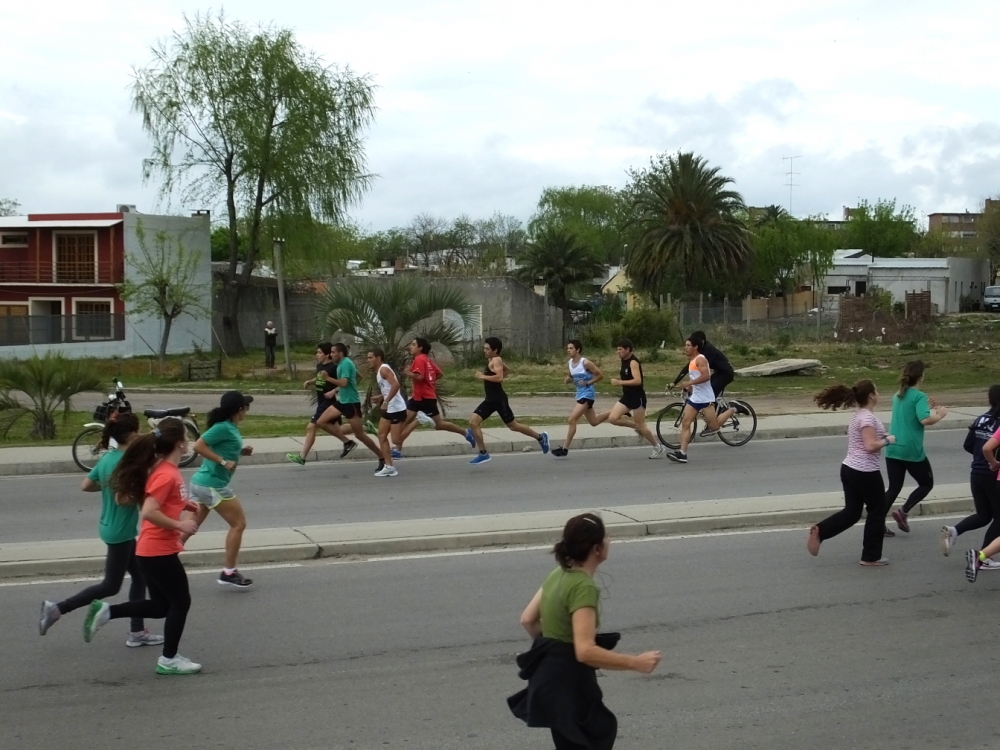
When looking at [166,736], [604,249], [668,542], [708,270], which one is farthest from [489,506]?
[604,249]

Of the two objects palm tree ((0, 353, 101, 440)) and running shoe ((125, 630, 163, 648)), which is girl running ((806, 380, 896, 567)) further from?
palm tree ((0, 353, 101, 440))

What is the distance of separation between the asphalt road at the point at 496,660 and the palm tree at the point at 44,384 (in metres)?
10.8

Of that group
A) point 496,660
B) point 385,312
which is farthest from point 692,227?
point 496,660

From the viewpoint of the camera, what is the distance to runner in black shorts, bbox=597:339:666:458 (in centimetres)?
1581

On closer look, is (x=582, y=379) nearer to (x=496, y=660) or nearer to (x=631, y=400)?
(x=631, y=400)

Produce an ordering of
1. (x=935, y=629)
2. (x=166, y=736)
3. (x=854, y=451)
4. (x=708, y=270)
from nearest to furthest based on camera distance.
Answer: (x=166, y=736) < (x=935, y=629) < (x=854, y=451) < (x=708, y=270)

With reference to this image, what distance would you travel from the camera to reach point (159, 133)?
47.2 metres

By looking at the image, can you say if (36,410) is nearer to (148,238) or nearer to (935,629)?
(935,629)

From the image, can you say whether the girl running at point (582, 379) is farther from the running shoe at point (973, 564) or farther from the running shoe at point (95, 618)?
the running shoe at point (95, 618)

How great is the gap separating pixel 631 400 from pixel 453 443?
2.80 m

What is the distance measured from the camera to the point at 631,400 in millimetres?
16109

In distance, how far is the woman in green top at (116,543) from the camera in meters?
7.13

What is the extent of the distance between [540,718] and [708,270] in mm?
59014

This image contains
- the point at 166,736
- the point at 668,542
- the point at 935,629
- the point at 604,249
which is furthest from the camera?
the point at 604,249
